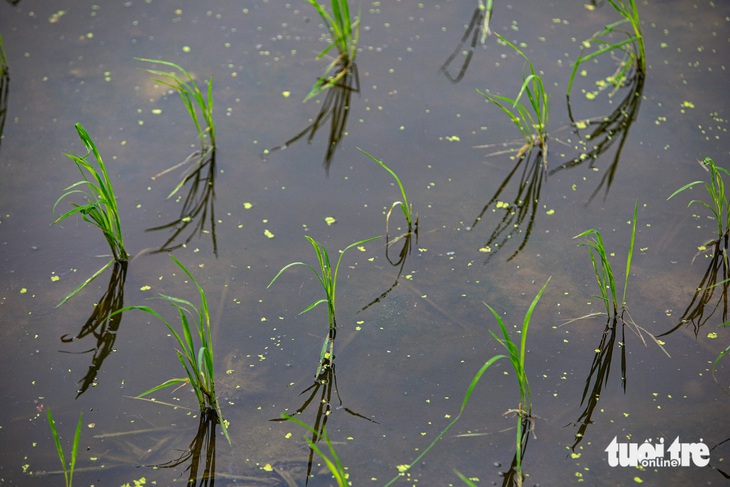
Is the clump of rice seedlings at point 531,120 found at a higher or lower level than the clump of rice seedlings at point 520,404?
higher

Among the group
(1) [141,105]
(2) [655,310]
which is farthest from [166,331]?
(2) [655,310]

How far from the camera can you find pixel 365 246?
2.55 metres

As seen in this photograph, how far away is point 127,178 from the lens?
2.76m

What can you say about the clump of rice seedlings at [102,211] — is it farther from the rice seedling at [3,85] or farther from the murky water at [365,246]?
the rice seedling at [3,85]

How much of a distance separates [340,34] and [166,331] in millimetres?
1567

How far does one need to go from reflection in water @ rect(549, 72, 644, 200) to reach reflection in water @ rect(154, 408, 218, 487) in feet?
5.25

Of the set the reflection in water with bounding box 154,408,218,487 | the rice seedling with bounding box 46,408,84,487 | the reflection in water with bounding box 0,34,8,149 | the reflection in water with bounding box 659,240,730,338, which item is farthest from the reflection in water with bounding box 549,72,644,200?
the reflection in water with bounding box 0,34,8,149

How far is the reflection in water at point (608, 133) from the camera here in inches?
112

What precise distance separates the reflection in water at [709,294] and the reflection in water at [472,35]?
4.29ft

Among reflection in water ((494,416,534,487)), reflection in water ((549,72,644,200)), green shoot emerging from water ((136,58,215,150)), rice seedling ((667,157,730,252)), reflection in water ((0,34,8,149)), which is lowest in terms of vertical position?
reflection in water ((494,416,534,487))

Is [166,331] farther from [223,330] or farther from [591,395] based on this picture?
[591,395]

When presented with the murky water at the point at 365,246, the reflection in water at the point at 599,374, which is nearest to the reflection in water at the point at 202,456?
the murky water at the point at 365,246

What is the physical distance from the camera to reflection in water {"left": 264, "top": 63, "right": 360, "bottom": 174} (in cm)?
293

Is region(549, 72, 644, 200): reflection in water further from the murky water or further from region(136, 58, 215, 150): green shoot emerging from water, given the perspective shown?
region(136, 58, 215, 150): green shoot emerging from water
